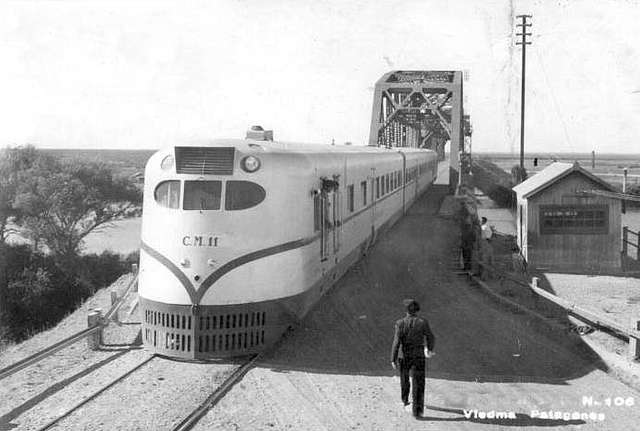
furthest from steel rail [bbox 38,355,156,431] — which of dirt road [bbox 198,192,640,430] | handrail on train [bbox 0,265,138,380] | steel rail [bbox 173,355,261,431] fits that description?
dirt road [bbox 198,192,640,430]

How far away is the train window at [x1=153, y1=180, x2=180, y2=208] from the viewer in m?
8.95

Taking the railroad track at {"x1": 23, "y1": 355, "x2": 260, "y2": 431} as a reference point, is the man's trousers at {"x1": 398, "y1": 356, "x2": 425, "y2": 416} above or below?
above

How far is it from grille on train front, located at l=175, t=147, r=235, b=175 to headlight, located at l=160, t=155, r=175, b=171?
145mm

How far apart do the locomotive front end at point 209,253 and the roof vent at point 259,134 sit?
1.47 meters

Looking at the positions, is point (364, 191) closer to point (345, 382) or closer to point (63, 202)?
point (345, 382)

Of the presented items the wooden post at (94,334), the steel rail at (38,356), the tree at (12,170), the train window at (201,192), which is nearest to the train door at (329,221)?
the train window at (201,192)

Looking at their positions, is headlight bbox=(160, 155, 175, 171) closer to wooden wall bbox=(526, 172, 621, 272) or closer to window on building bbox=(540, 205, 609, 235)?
wooden wall bbox=(526, 172, 621, 272)

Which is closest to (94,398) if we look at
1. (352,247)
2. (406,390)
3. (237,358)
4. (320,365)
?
(237,358)

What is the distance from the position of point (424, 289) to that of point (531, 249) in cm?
652

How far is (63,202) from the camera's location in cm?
3481

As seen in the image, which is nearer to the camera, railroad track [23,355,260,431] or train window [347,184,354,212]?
railroad track [23,355,260,431]

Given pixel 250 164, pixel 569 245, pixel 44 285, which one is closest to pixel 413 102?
pixel 44 285

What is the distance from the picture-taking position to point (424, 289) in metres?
14.2

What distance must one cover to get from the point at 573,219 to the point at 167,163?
46.1 ft
